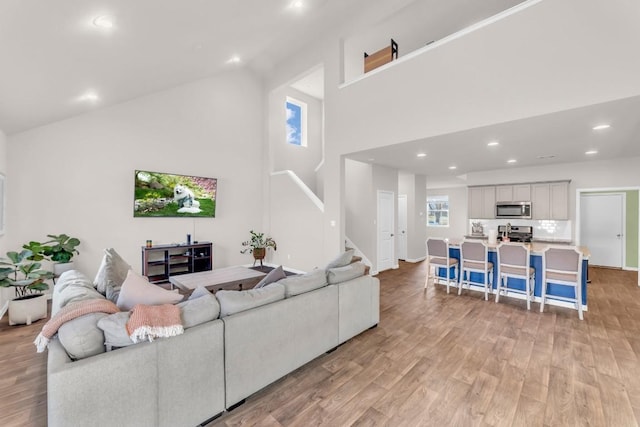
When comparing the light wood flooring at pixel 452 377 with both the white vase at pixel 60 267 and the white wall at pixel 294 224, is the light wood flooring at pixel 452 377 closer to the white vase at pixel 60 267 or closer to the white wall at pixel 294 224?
the white vase at pixel 60 267

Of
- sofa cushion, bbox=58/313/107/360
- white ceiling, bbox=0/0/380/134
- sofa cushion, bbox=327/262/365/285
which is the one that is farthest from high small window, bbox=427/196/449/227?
sofa cushion, bbox=58/313/107/360

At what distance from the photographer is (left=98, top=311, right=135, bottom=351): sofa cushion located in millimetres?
1662

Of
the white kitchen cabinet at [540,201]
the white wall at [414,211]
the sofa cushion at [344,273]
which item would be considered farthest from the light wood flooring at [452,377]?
the white wall at [414,211]

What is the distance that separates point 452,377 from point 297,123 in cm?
776

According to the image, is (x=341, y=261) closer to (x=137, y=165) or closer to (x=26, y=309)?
(x=26, y=309)

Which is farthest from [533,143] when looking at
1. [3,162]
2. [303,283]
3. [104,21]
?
[3,162]

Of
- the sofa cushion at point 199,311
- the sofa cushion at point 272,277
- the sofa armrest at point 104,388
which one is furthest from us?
the sofa cushion at point 272,277

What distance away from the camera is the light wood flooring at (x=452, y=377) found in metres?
2.07

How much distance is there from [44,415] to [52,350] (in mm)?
1003

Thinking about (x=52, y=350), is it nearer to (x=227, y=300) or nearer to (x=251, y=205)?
(x=227, y=300)

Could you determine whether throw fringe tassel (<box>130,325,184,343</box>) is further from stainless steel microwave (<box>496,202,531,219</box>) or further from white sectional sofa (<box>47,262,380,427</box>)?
stainless steel microwave (<box>496,202,531,219</box>)

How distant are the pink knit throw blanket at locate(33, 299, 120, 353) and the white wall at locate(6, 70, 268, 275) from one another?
4.08m

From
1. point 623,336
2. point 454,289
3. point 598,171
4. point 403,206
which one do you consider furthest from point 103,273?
point 598,171

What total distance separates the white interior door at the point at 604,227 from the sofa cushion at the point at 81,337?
9712mm
